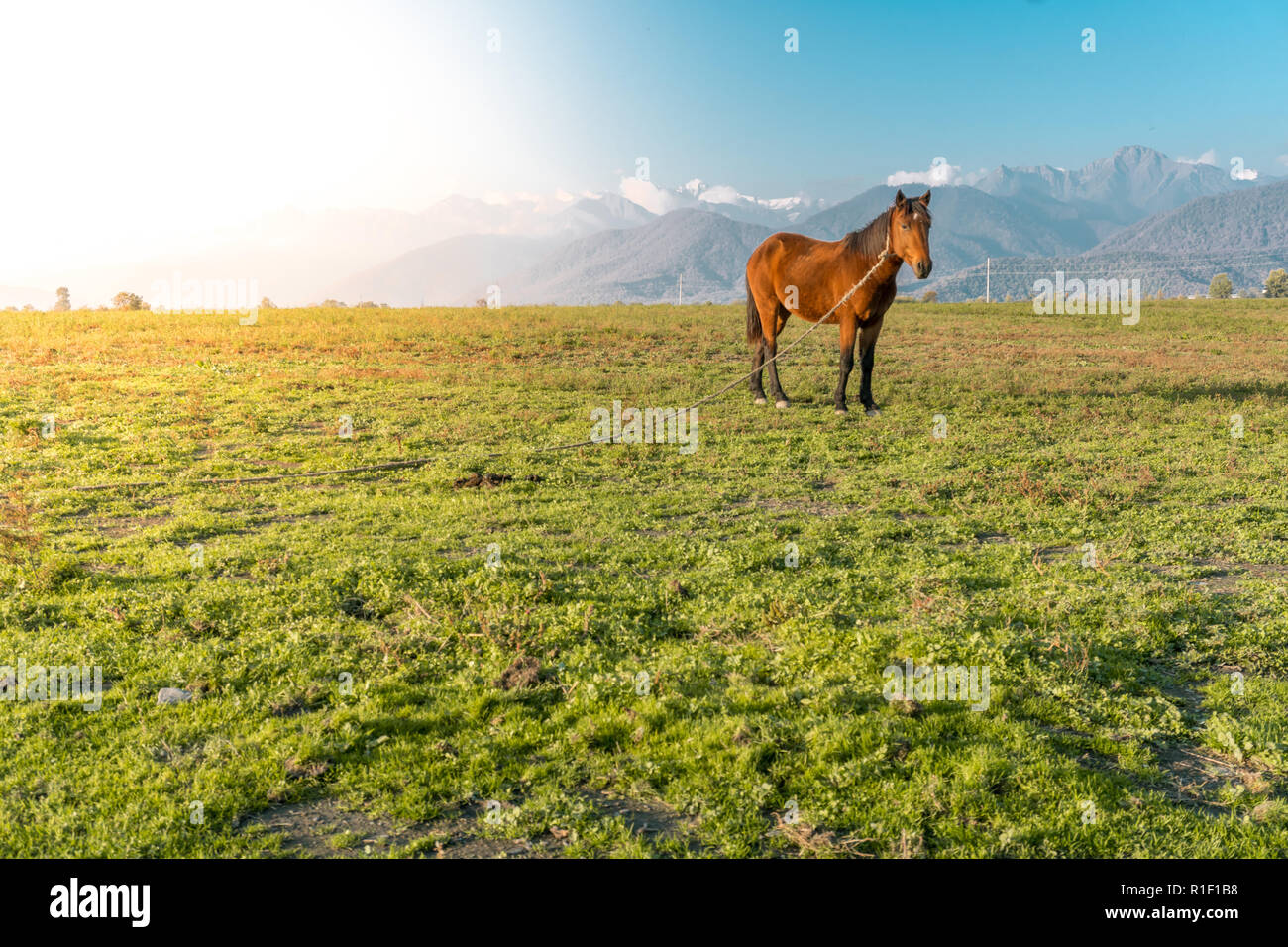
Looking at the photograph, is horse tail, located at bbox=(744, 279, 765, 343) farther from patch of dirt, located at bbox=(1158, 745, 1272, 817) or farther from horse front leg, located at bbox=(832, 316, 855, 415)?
patch of dirt, located at bbox=(1158, 745, 1272, 817)

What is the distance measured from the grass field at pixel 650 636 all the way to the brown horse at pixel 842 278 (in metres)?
2.11

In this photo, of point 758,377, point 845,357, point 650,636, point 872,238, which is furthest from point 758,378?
point 650,636

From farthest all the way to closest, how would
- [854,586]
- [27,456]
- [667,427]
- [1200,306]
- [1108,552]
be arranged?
1. [1200,306]
2. [667,427]
3. [27,456]
4. [1108,552]
5. [854,586]

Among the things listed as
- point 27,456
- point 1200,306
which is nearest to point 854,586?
point 27,456

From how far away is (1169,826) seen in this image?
474cm

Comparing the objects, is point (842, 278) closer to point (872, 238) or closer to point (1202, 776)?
point (872, 238)

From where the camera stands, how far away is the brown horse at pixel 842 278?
1566cm

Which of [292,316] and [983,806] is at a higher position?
[292,316]

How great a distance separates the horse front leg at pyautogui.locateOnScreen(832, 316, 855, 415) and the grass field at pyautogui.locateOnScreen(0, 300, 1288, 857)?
0.97m

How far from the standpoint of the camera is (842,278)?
1766 cm

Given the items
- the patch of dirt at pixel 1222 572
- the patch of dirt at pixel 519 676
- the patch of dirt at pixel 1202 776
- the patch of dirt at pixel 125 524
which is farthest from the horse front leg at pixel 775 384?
the patch of dirt at pixel 1202 776

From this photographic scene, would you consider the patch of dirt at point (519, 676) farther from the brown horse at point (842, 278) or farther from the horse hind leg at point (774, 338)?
the horse hind leg at point (774, 338)
